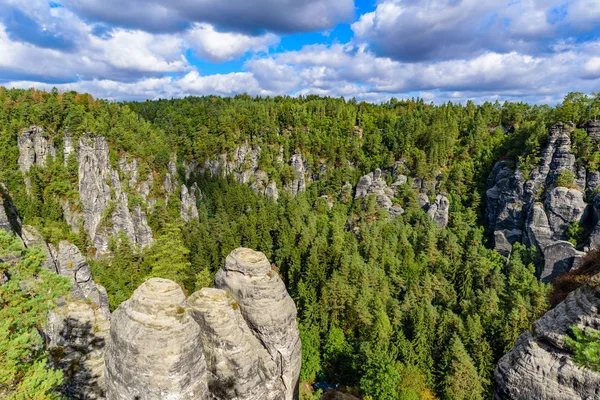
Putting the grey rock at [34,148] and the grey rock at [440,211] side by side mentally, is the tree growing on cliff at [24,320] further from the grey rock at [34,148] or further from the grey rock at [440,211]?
the grey rock at [440,211]

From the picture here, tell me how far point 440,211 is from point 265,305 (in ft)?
237

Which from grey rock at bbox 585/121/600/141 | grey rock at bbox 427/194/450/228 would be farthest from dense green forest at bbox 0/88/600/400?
grey rock at bbox 585/121/600/141

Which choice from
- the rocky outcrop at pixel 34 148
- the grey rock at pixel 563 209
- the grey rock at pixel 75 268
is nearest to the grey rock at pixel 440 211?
the grey rock at pixel 563 209

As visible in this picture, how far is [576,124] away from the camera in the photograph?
214ft

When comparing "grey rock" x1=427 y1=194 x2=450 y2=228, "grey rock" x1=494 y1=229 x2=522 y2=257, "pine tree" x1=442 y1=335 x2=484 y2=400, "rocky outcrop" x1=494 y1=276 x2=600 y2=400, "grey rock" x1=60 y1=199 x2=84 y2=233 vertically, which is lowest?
"pine tree" x1=442 y1=335 x2=484 y2=400

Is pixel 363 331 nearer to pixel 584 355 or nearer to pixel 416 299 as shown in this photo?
pixel 416 299

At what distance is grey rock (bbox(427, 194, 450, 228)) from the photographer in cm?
7771

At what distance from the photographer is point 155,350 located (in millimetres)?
11492

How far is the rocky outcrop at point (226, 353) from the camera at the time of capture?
13.7m

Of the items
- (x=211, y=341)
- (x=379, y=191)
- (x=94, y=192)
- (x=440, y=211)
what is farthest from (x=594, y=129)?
(x=94, y=192)

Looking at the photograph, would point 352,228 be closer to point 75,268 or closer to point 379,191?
point 379,191

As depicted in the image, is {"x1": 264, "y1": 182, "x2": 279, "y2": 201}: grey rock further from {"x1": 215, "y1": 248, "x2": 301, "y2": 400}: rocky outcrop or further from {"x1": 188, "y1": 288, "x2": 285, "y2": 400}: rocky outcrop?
{"x1": 188, "y1": 288, "x2": 285, "y2": 400}: rocky outcrop

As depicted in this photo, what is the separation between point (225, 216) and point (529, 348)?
232 ft

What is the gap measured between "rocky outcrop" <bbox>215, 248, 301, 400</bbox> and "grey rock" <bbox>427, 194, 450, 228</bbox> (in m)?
68.8
